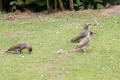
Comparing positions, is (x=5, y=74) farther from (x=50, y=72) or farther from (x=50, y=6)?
(x=50, y=6)

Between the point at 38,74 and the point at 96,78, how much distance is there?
168 cm

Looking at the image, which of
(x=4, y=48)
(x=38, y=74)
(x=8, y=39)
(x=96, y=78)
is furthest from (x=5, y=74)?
(x=8, y=39)

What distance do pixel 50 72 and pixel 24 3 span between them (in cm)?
1372

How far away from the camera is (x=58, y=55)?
37.6ft

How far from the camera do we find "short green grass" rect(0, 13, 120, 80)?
370 inches

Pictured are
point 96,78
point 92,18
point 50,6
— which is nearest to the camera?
point 96,78

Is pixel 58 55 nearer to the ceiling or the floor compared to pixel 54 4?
nearer to the ceiling

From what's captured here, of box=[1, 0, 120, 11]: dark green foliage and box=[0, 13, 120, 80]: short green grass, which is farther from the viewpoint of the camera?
box=[1, 0, 120, 11]: dark green foliage

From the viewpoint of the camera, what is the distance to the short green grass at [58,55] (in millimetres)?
9398

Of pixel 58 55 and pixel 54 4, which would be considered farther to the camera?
pixel 54 4

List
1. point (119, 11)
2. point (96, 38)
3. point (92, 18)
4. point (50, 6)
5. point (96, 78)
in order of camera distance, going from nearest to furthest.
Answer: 1. point (96, 78)
2. point (96, 38)
3. point (92, 18)
4. point (119, 11)
5. point (50, 6)

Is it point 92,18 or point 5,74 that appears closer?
point 5,74

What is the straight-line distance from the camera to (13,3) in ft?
72.7

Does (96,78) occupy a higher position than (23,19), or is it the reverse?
Result: (96,78)
